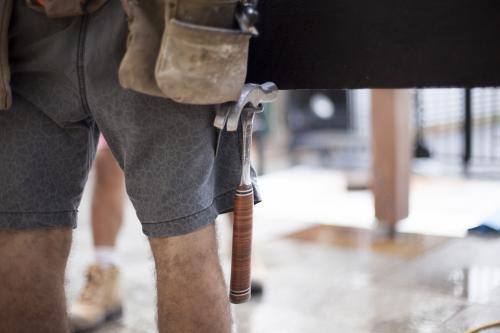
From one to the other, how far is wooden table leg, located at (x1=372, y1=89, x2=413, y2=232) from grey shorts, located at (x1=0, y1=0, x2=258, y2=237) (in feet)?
4.72

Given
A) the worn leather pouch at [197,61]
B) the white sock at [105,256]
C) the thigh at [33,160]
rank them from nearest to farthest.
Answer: the worn leather pouch at [197,61] < the thigh at [33,160] < the white sock at [105,256]

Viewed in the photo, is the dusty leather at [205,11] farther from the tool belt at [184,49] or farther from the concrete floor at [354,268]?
the concrete floor at [354,268]

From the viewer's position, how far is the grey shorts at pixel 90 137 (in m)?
0.97

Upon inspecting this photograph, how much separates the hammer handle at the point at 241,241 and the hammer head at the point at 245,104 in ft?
0.38

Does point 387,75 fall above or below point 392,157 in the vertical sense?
above

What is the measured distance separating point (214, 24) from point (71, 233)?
0.56 metres

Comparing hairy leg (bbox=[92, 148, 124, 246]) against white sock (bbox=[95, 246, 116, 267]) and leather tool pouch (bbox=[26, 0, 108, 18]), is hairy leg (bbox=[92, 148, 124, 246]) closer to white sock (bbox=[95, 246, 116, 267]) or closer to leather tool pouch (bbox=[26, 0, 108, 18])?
white sock (bbox=[95, 246, 116, 267])

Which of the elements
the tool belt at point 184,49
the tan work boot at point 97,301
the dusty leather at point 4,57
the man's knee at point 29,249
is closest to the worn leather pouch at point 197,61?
the tool belt at point 184,49

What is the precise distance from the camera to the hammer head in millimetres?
965

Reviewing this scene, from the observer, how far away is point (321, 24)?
3.36 ft

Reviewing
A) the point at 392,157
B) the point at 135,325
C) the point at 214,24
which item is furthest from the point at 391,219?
the point at 214,24

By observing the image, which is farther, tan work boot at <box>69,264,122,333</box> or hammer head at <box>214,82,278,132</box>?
tan work boot at <box>69,264,122,333</box>

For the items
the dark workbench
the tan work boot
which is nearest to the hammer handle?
the dark workbench

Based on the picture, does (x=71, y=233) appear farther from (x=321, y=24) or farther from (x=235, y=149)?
(x=321, y=24)
